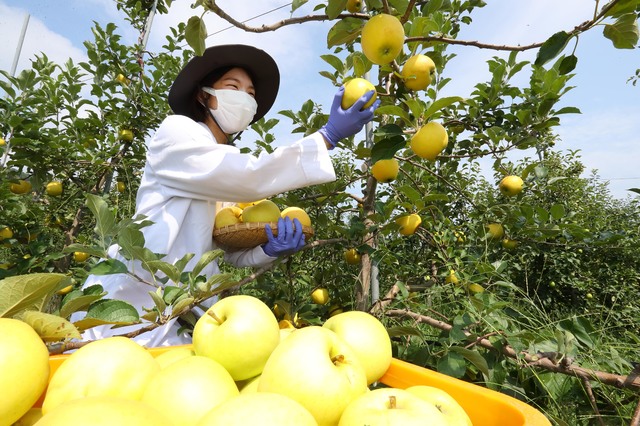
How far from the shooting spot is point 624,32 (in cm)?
97

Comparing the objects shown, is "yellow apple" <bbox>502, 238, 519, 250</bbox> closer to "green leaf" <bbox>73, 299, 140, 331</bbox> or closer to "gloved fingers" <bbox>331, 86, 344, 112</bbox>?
"gloved fingers" <bbox>331, 86, 344, 112</bbox>

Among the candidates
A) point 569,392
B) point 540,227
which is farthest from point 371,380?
point 540,227

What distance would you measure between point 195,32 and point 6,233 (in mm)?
2224

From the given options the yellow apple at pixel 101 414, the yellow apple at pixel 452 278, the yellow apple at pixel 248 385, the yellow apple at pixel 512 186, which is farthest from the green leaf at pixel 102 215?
the yellow apple at pixel 512 186

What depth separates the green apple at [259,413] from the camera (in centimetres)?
41

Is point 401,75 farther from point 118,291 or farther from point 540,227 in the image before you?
point 118,291

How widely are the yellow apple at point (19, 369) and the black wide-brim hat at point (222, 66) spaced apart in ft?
4.99

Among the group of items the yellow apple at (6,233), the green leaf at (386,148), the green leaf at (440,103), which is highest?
the green leaf at (440,103)

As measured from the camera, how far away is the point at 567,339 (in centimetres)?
90

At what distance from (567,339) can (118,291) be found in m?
1.43

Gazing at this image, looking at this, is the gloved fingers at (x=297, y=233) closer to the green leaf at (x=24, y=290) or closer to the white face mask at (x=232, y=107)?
the white face mask at (x=232, y=107)

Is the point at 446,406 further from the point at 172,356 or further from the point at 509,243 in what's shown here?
the point at 509,243

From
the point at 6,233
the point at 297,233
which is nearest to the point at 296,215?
the point at 297,233

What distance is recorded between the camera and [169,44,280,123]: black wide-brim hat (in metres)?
1.81
